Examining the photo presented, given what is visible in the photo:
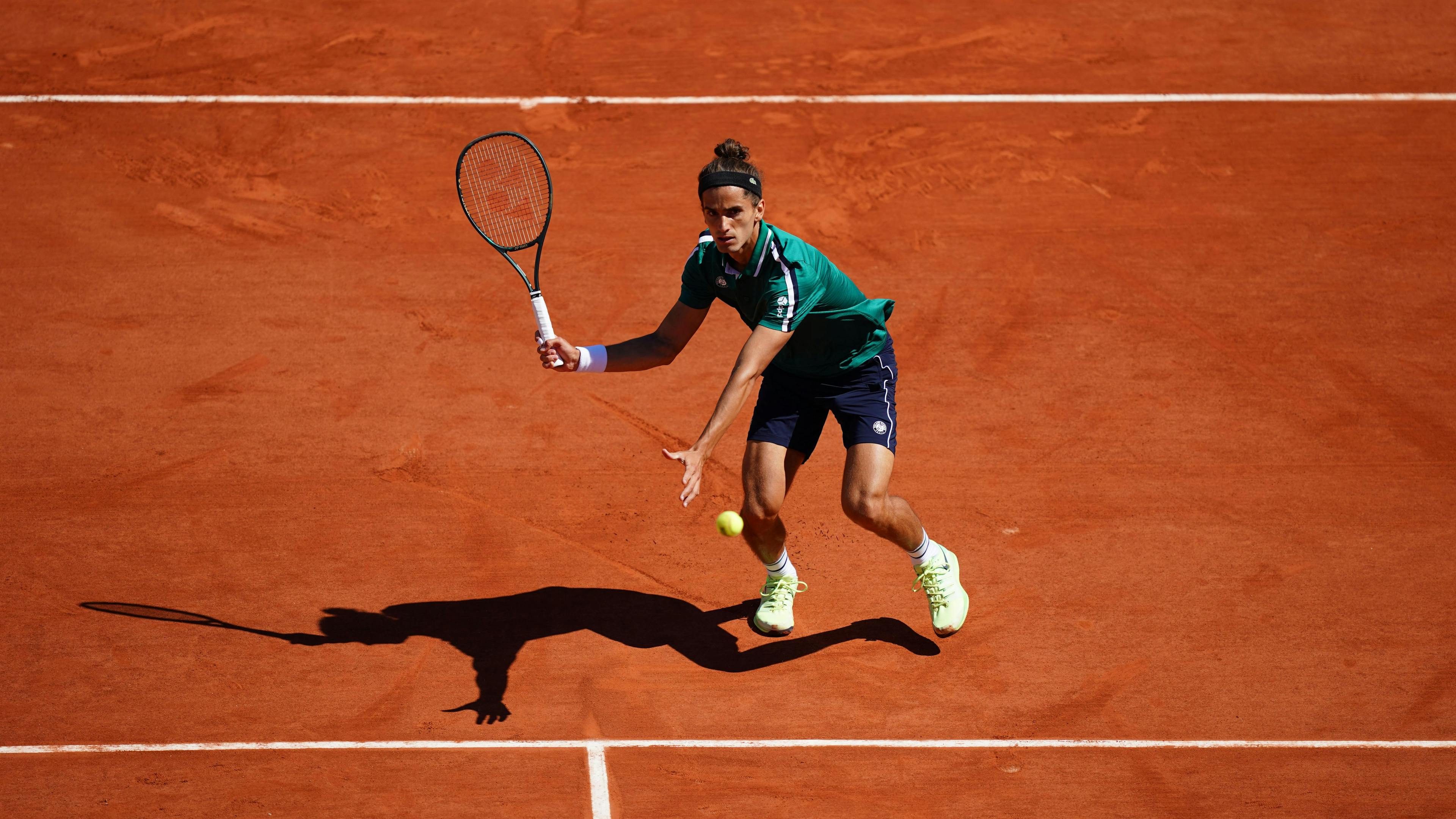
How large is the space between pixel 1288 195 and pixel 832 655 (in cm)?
529

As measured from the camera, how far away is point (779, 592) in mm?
5672

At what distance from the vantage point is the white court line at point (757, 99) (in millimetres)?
9203

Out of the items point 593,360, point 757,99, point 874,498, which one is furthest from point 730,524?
point 757,99

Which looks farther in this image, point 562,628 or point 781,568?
point 562,628

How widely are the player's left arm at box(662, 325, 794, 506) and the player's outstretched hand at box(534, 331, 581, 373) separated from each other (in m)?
0.59

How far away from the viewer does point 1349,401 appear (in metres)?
7.07

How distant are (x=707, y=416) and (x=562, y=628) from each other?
1737mm

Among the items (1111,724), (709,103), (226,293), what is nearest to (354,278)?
(226,293)

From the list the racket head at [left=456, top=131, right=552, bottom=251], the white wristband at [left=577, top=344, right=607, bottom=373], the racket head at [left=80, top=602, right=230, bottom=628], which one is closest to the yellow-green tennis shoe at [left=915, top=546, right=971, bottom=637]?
the white wristband at [left=577, top=344, right=607, bottom=373]

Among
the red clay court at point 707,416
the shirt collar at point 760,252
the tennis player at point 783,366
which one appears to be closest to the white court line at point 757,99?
the red clay court at point 707,416

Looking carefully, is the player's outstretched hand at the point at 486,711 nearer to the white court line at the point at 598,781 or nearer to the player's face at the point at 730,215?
the white court line at the point at 598,781

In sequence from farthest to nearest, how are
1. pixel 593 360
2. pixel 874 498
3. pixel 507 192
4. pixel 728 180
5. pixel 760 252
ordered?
pixel 507 192 < pixel 874 498 < pixel 593 360 < pixel 760 252 < pixel 728 180

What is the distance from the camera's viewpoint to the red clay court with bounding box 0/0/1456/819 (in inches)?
205

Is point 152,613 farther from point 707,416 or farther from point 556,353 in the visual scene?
point 707,416
